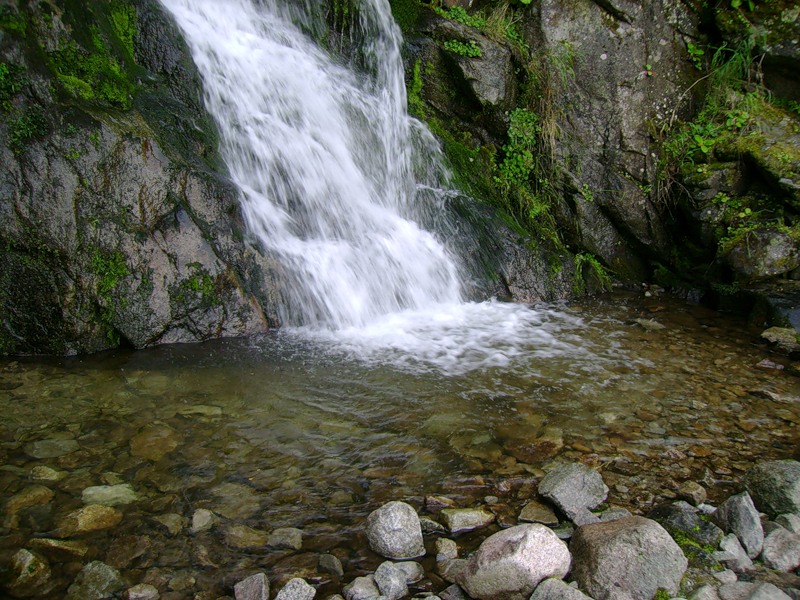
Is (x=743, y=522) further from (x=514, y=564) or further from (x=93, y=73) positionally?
(x=93, y=73)

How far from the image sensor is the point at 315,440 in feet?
11.5

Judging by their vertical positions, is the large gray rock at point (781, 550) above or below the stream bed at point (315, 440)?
below

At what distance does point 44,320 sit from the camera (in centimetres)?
437

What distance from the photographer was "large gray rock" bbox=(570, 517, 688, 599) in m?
2.31

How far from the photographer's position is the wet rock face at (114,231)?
4.33 m

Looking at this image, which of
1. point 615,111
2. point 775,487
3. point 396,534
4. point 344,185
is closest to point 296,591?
point 396,534

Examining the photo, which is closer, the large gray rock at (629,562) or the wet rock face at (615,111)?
the large gray rock at (629,562)

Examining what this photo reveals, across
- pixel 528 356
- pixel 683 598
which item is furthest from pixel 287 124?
pixel 683 598

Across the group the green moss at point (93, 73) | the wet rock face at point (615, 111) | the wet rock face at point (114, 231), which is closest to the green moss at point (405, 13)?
the wet rock face at point (615, 111)

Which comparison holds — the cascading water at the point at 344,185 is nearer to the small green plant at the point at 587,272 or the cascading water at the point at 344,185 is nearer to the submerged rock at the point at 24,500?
the small green plant at the point at 587,272

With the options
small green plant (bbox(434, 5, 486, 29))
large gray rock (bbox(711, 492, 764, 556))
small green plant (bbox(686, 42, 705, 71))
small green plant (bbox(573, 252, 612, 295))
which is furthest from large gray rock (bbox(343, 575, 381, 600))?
small green plant (bbox(686, 42, 705, 71))

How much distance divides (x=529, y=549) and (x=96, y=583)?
1.79m

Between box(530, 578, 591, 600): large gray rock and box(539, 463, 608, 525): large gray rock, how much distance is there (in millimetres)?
617

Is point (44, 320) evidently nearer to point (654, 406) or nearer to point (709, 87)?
point (654, 406)
